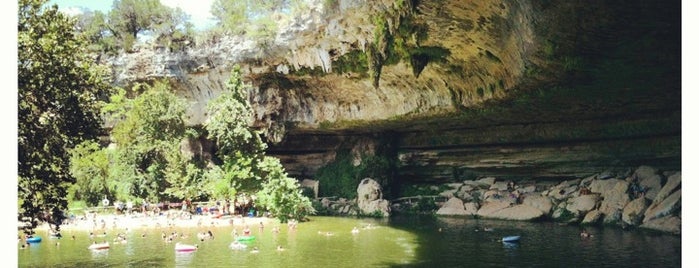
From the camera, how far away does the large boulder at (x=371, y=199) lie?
29.8 m

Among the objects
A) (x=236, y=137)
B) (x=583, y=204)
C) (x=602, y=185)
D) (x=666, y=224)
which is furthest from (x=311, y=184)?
(x=666, y=224)

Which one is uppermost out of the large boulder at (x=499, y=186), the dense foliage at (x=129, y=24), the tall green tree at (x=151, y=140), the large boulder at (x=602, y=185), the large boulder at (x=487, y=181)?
the dense foliage at (x=129, y=24)

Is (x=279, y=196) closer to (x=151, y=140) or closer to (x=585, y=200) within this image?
(x=151, y=140)

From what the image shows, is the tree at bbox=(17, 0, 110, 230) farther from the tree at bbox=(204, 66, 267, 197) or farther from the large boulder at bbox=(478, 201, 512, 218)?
the large boulder at bbox=(478, 201, 512, 218)

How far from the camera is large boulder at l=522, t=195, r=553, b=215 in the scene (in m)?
25.7

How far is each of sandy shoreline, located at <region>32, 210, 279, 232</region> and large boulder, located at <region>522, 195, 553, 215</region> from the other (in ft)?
39.5

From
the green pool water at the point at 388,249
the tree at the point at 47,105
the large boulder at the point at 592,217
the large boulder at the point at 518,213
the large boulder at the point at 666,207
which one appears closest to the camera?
the tree at the point at 47,105

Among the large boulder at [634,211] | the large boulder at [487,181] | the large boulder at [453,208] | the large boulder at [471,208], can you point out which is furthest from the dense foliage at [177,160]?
the large boulder at [634,211]

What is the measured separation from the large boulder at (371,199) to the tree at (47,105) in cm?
1966

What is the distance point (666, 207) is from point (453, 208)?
11.0 metres

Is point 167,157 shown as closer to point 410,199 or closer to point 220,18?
point 220,18

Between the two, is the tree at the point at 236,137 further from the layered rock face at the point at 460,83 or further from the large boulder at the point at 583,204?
the large boulder at the point at 583,204

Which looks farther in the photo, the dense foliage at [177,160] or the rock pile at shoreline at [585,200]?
the dense foliage at [177,160]

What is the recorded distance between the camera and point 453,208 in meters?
29.4
